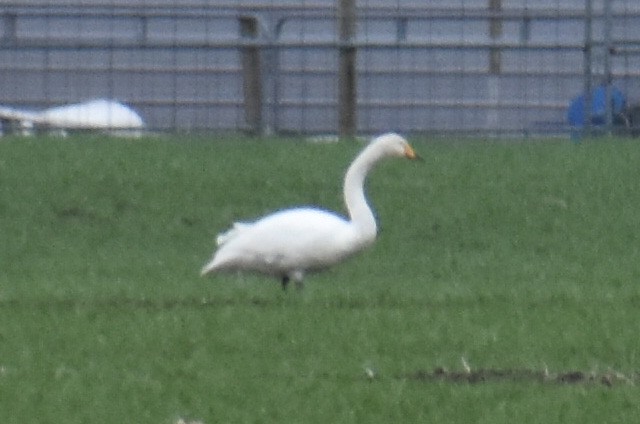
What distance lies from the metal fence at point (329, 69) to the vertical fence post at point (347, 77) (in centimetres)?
11

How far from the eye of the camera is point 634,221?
54.0ft

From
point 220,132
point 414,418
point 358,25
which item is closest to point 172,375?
point 414,418

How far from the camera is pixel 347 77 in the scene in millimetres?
21000

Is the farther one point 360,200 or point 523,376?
point 360,200

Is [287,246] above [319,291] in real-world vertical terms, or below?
above

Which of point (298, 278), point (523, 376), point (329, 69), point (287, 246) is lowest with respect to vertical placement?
point (329, 69)

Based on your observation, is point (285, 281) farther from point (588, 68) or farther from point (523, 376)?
point (588, 68)

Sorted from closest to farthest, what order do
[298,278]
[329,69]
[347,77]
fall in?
[298,278] < [347,77] < [329,69]

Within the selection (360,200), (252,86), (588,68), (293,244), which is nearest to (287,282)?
(293,244)

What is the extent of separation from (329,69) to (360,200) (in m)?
8.19

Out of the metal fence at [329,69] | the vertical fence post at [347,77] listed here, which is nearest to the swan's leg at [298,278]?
the metal fence at [329,69]

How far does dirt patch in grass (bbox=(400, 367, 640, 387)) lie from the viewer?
974 cm

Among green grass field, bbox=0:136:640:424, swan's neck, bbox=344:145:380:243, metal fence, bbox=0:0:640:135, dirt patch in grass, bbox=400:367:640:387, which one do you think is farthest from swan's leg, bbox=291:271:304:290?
metal fence, bbox=0:0:640:135

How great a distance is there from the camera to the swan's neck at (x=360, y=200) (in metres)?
13.3
